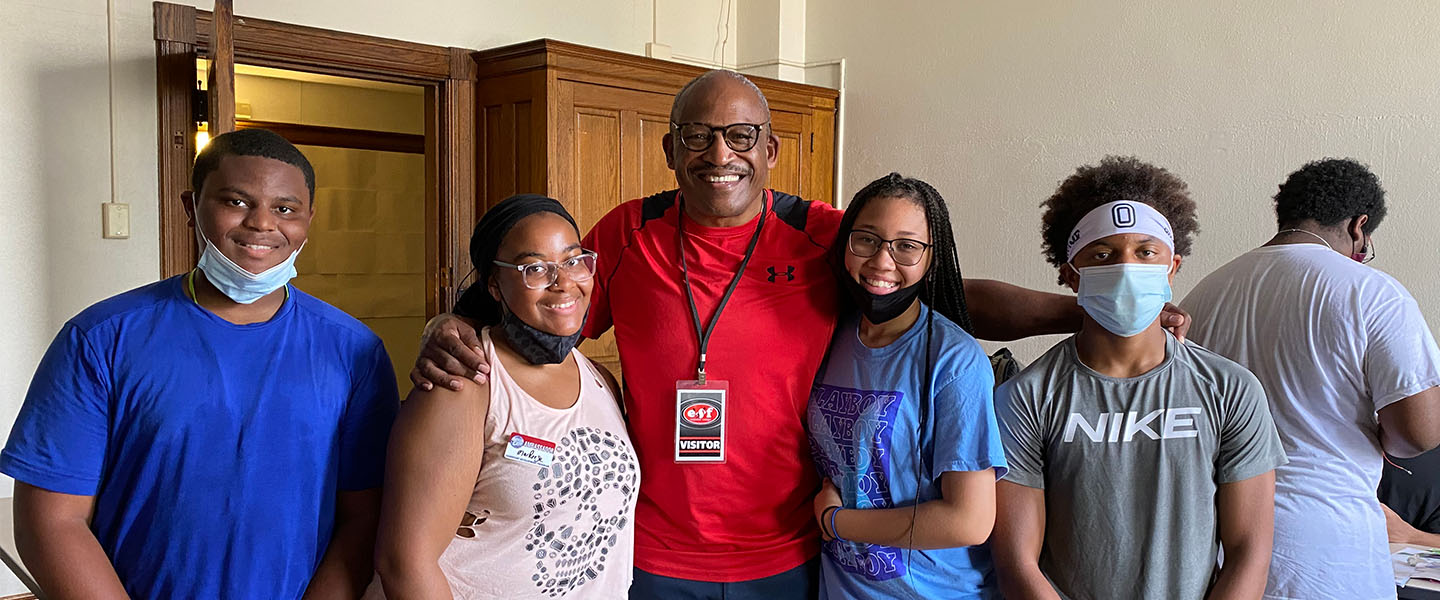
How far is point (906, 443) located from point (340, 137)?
606 centimetres

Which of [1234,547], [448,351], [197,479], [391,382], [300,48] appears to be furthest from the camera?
[300,48]

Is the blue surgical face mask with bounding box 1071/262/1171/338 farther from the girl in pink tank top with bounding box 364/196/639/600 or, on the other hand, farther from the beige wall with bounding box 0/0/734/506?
the beige wall with bounding box 0/0/734/506

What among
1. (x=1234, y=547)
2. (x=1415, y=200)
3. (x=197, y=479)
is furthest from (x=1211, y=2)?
(x=197, y=479)

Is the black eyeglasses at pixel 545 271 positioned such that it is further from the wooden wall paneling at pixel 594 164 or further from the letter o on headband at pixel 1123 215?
the wooden wall paneling at pixel 594 164

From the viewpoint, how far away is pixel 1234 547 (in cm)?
183

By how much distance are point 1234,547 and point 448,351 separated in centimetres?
139

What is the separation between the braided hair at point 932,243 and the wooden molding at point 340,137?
560 centimetres

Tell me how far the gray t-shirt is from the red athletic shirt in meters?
0.40

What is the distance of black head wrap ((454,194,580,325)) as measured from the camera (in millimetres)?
1687

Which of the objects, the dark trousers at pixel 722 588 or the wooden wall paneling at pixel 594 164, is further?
the wooden wall paneling at pixel 594 164

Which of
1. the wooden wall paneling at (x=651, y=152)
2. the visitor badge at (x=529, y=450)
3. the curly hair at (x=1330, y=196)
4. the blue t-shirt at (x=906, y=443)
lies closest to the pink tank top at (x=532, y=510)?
the visitor badge at (x=529, y=450)

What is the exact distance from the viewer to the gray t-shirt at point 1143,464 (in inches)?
70.8

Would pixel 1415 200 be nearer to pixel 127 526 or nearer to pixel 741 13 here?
pixel 741 13

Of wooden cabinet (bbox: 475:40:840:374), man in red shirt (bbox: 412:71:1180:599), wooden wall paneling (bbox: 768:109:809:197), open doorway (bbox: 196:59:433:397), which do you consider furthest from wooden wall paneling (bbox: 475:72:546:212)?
man in red shirt (bbox: 412:71:1180:599)
